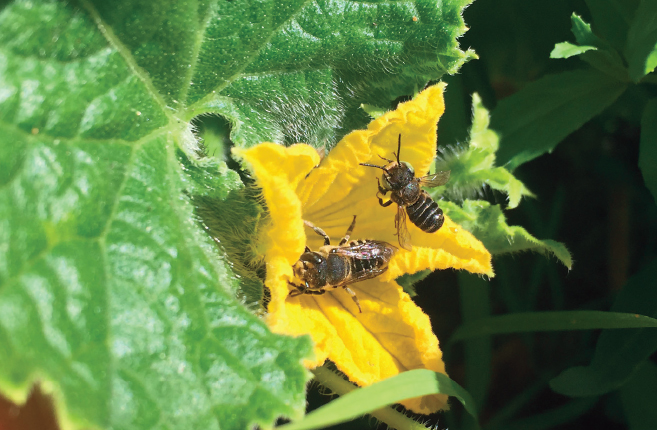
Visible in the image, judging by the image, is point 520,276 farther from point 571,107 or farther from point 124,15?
point 124,15

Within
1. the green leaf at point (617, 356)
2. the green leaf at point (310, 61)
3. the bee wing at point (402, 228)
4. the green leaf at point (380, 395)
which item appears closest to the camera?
the green leaf at point (380, 395)

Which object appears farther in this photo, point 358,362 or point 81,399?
point 358,362

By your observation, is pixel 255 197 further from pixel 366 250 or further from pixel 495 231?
pixel 495 231

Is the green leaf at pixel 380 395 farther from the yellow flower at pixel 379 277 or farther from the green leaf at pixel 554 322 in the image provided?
the green leaf at pixel 554 322

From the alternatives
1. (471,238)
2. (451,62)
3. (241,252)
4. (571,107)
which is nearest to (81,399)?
(241,252)

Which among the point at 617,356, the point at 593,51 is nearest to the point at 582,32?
the point at 593,51

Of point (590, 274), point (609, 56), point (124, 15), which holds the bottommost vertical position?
point (590, 274)

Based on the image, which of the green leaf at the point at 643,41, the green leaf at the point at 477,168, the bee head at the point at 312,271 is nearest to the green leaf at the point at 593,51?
the green leaf at the point at 643,41
